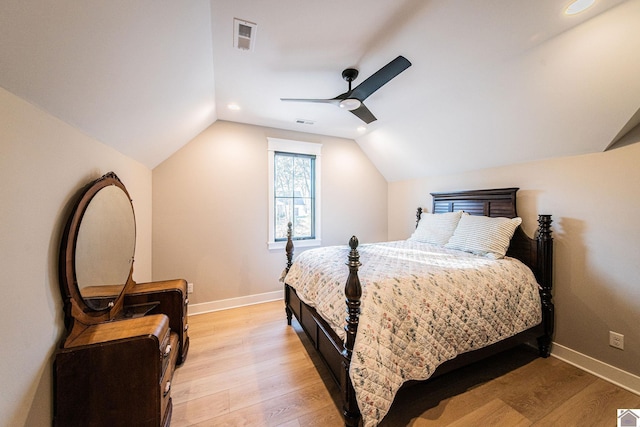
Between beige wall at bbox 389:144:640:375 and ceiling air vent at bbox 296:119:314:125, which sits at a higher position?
ceiling air vent at bbox 296:119:314:125

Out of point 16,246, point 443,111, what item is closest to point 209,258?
point 16,246

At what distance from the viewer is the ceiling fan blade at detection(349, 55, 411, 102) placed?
5.70 ft

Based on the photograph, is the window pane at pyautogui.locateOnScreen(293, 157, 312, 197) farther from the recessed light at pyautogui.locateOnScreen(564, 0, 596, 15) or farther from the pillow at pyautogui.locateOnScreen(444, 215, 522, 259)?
the recessed light at pyautogui.locateOnScreen(564, 0, 596, 15)

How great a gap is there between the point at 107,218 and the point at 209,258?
1681mm

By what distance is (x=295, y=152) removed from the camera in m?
3.73

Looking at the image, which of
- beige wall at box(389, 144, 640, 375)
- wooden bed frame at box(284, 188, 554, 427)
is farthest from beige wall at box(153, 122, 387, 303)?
beige wall at box(389, 144, 640, 375)

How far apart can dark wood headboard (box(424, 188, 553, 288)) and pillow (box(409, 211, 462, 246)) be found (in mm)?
230

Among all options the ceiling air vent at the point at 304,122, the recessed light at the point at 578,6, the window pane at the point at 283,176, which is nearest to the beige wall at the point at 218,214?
the window pane at the point at 283,176

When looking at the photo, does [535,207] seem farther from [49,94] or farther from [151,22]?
[49,94]

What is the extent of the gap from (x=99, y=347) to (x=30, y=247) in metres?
0.58

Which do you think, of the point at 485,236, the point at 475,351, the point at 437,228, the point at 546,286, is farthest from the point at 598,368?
the point at 437,228

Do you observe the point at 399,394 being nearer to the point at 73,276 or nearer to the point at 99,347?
the point at 99,347

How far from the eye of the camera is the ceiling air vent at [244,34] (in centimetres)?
162

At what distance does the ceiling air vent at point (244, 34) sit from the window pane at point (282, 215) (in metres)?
2.16
